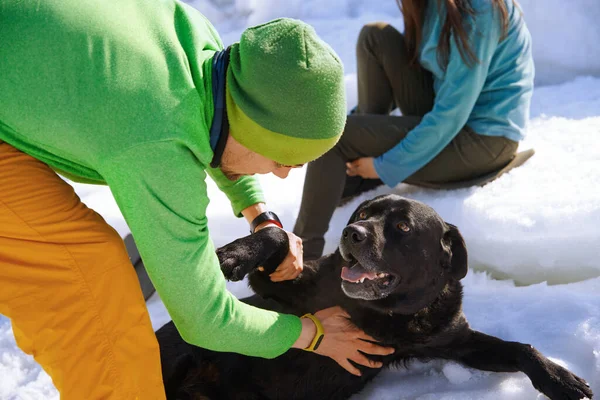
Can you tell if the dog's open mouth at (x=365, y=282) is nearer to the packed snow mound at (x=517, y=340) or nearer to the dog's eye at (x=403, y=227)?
the dog's eye at (x=403, y=227)

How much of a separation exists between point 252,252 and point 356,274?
362 mm

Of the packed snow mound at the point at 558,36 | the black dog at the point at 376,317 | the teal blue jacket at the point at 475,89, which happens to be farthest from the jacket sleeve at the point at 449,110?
the packed snow mound at the point at 558,36

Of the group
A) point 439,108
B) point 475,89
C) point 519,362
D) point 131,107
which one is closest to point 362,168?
point 439,108

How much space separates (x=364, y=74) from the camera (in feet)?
12.1

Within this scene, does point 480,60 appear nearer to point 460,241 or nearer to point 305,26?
point 460,241

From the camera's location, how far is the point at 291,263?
2408mm

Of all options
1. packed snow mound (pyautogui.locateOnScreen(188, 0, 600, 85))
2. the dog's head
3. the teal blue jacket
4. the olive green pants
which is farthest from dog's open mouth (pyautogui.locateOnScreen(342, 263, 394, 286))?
packed snow mound (pyautogui.locateOnScreen(188, 0, 600, 85))

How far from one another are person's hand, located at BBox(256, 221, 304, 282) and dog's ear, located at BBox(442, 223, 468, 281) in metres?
0.51

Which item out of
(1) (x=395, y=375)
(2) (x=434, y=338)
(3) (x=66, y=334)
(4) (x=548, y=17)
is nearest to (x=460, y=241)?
(2) (x=434, y=338)

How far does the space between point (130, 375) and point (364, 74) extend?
7.41 ft

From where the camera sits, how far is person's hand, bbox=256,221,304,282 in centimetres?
241

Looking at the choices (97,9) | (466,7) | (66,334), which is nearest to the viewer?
(97,9)

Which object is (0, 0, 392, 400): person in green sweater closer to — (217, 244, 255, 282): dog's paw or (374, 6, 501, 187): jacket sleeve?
(217, 244, 255, 282): dog's paw

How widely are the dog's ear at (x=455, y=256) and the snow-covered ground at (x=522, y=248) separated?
1.08 ft
